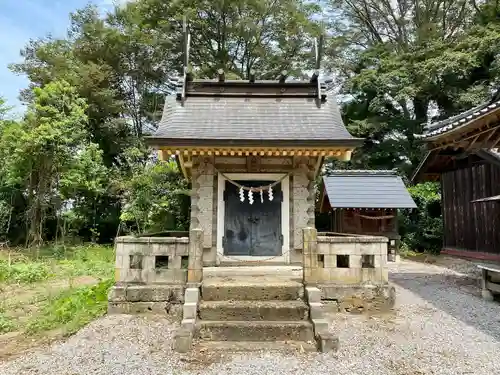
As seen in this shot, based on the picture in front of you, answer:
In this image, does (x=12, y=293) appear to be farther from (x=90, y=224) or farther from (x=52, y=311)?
(x=90, y=224)

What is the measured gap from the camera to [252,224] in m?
9.22

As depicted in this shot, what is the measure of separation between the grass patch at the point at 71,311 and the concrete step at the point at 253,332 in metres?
2.34

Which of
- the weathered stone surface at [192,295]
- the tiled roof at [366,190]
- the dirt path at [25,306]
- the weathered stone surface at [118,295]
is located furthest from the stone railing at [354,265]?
the tiled roof at [366,190]

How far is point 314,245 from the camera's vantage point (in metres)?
6.66

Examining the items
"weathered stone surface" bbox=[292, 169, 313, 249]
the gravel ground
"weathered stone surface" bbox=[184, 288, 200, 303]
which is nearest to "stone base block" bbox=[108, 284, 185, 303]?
the gravel ground

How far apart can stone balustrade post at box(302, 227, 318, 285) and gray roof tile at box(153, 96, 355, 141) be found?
2.26 m

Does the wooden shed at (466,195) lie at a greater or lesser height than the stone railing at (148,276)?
greater

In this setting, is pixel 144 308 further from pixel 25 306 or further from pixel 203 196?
pixel 25 306

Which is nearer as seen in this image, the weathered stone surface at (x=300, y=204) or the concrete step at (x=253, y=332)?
the concrete step at (x=253, y=332)

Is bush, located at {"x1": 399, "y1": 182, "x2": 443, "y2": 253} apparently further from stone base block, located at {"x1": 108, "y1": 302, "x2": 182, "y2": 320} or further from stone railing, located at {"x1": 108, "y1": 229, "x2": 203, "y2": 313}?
stone base block, located at {"x1": 108, "y1": 302, "x2": 182, "y2": 320}

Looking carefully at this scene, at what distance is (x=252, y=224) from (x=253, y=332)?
372 centimetres

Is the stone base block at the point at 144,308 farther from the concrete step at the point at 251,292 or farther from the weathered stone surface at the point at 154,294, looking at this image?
the concrete step at the point at 251,292

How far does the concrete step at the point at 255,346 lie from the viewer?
539 centimetres

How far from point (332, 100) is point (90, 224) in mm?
15826
